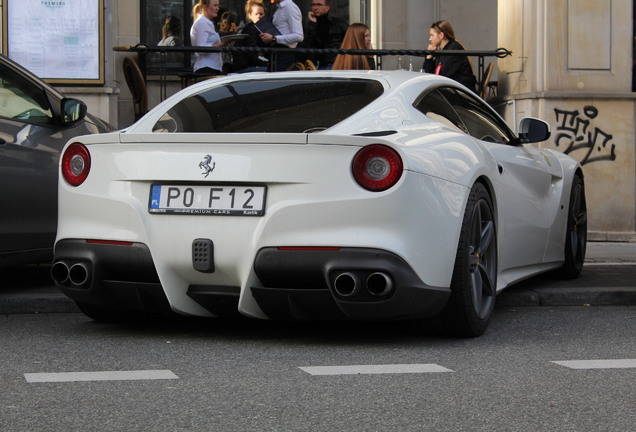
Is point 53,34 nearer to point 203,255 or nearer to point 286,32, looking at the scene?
point 286,32

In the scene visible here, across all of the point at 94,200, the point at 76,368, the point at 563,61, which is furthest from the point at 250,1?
the point at 76,368

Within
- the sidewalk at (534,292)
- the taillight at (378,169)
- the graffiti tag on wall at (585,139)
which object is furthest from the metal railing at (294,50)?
the taillight at (378,169)

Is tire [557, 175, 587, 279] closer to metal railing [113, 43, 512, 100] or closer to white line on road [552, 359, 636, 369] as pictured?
white line on road [552, 359, 636, 369]

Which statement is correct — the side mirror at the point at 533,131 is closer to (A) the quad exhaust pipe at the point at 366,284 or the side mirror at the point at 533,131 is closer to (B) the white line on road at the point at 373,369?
(A) the quad exhaust pipe at the point at 366,284

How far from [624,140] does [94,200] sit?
300 inches

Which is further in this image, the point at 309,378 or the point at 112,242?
the point at 112,242

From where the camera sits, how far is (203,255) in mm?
5934

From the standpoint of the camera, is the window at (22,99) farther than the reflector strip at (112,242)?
Yes

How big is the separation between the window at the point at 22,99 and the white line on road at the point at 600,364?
3890 mm

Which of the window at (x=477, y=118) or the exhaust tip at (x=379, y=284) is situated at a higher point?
the window at (x=477, y=118)

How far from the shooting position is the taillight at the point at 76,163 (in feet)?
20.7

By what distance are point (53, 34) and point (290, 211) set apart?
7052mm

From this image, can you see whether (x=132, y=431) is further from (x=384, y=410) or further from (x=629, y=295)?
(x=629, y=295)

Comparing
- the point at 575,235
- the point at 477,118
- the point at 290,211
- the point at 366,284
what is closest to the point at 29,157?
the point at 290,211
